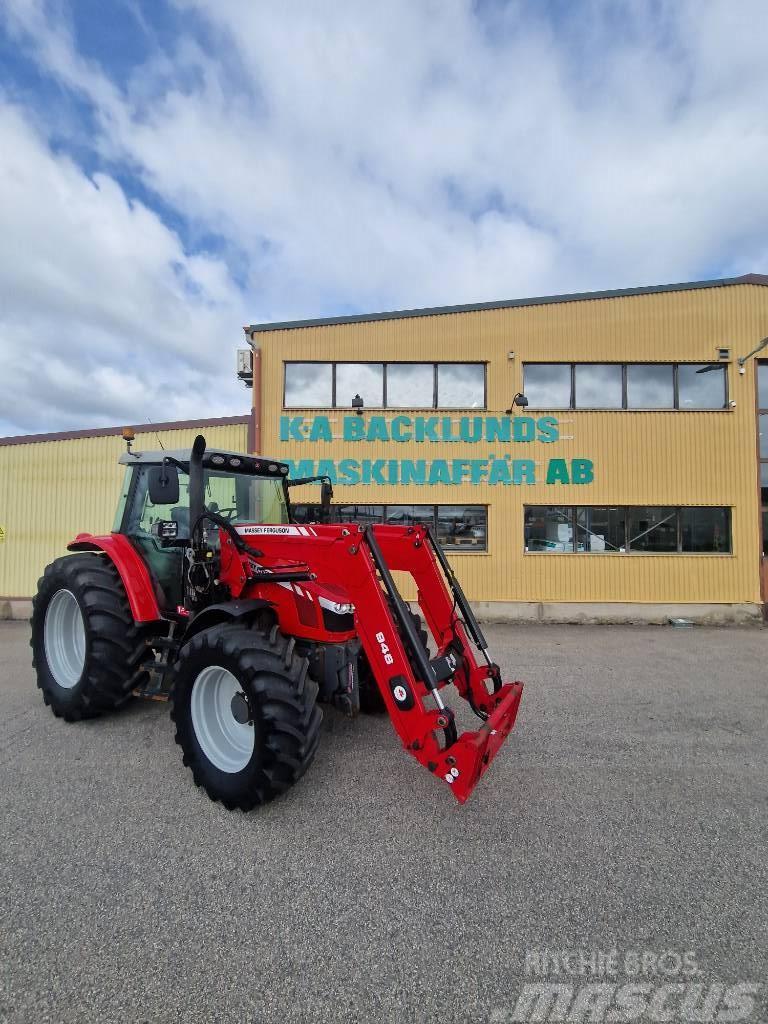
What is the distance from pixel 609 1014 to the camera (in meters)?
1.84

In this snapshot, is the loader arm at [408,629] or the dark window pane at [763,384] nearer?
the loader arm at [408,629]

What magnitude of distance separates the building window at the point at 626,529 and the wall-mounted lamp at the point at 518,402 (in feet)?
6.54

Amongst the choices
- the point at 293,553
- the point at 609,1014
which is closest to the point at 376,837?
the point at 609,1014

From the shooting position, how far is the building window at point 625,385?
1035 centimetres

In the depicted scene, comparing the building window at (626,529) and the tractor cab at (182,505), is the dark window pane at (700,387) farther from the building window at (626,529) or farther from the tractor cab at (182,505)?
the tractor cab at (182,505)

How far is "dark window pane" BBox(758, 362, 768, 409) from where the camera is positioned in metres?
10.4

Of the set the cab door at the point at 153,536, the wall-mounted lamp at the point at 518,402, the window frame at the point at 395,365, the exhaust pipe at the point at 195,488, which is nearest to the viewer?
the exhaust pipe at the point at 195,488

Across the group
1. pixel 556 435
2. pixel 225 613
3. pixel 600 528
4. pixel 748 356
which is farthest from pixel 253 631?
pixel 748 356

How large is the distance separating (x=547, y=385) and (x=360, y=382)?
388 centimetres

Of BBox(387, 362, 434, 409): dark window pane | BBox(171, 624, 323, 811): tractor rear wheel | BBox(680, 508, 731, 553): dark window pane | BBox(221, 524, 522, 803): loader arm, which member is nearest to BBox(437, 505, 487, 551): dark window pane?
BBox(387, 362, 434, 409): dark window pane

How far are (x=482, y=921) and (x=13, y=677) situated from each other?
605 centimetres

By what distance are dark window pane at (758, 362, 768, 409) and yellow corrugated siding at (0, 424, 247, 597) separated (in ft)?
37.6

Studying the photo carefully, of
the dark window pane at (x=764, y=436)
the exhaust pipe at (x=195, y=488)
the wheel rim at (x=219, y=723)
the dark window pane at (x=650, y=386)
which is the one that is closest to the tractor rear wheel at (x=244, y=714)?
the wheel rim at (x=219, y=723)

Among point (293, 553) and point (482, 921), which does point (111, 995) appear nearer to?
point (482, 921)
